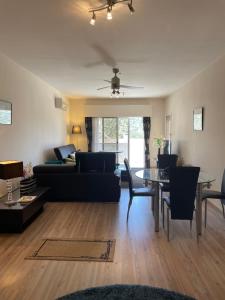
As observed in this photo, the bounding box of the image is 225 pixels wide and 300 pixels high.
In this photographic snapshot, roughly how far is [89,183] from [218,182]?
2.32m

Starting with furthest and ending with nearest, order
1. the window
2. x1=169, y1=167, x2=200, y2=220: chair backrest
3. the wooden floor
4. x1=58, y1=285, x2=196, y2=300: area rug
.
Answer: the window, x1=169, y1=167, x2=200, y2=220: chair backrest, the wooden floor, x1=58, y1=285, x2=196, y2=300: area rug

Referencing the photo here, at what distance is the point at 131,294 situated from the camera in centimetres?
231

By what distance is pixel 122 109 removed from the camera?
10.1 m

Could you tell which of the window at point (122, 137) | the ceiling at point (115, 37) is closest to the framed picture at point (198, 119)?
the ceiling at point (115, 37)

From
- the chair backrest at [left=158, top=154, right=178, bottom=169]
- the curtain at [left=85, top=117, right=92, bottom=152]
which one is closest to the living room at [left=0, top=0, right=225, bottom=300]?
the chair backrest at [left=158, top=154, right=178, bottom=169]

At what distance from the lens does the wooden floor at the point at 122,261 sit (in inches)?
96.9

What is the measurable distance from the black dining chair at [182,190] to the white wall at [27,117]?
276 cm


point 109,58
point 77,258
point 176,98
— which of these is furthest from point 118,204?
point 176,98

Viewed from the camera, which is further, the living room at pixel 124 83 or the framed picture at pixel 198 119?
the framed picture at pixel 198 119

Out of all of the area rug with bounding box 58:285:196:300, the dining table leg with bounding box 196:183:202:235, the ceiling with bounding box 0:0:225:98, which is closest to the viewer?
the area rug with bounding box 58:285:196:300

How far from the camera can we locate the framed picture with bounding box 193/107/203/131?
5.57 meters

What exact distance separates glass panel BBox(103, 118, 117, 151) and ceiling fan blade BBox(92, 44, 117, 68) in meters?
5.20

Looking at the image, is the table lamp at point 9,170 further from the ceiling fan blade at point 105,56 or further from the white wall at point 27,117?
the ceiling fan blade at point 105,56

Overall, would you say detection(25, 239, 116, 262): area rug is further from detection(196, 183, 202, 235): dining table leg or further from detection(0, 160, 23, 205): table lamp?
detection(196, 183, 202, 235): dining table leg
